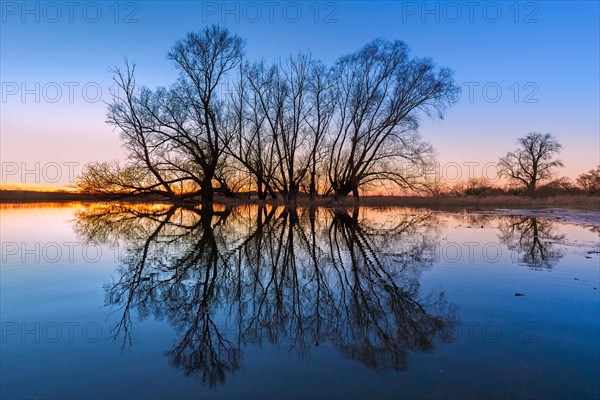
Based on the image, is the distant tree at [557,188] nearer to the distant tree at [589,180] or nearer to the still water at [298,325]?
the distant tree at [589,180]

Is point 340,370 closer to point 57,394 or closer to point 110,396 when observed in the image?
point 110,396

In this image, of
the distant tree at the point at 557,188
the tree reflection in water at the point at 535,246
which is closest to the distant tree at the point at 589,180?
the distant tree at the point at 557,188

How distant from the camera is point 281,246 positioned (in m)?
8.68

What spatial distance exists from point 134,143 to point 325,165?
16.7m

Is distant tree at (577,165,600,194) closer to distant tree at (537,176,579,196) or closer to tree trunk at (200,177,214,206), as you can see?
distant tree at (537,176,579,196)

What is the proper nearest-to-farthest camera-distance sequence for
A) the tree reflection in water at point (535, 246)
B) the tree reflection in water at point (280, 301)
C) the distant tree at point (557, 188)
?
1. the tree reflection in water at point (280, 301)
2. the tree reflection in water at point (535, 246)
3. the distant tree at point (557, 188)

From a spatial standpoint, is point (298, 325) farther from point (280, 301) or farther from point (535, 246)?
point (535, 246)

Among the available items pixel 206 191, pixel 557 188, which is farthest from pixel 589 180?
pixel 206 191

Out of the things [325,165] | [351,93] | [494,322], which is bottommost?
[494,322]

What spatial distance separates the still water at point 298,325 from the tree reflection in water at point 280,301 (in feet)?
0.08

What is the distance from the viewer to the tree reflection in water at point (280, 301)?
324 cm

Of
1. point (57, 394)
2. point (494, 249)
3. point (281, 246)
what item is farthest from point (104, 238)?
point (494, 249)

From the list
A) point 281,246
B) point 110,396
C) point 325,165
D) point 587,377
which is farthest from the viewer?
point 325,165

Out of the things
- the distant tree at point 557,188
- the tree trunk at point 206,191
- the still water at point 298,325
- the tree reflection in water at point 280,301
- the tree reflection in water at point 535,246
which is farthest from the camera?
the distant tree at point 557,188
